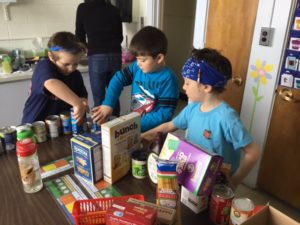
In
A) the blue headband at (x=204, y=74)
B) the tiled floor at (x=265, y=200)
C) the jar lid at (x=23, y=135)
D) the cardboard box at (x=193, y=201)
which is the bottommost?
the tiled floor at (x=265, y=200)

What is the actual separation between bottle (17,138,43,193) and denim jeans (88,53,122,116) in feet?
5.60

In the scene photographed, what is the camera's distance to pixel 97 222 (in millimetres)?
745

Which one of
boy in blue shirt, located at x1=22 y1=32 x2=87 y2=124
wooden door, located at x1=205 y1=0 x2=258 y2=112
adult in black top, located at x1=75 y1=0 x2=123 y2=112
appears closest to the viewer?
boy in blue shirt, located at x1=22 y1=32 x2=87 y2=124

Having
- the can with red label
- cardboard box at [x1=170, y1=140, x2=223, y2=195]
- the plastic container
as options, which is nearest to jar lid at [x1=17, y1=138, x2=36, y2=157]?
the plastic container

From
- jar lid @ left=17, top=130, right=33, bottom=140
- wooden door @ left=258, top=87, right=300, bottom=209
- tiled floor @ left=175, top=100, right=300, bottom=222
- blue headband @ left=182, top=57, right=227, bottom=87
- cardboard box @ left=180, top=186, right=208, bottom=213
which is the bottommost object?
tiled floor @ left=175, top=100, right=300, bottom=222

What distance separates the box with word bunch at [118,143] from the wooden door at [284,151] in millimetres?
1220

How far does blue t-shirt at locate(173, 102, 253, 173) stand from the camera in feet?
3.35

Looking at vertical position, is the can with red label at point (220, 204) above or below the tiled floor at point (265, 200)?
above

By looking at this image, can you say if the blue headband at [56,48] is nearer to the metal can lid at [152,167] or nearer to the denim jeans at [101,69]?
the metal can lid at [152,167]

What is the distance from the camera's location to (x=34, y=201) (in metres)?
0.85

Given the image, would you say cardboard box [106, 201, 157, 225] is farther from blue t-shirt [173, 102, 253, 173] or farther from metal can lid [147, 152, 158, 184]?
blue t-shirt [173, 102, 253, 173]

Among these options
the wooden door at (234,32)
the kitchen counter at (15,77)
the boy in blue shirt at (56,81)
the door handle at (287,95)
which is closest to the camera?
the boy in blue shirt at (56,81)

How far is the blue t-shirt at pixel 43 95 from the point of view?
131cm

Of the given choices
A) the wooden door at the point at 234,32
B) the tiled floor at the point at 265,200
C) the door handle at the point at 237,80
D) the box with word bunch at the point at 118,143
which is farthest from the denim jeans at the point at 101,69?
the box with word bunch at the point at 118,143
